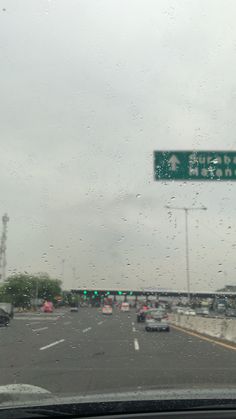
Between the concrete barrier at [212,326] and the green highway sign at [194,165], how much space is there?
359 inches

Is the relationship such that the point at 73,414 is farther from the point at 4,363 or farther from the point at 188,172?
the point at 188,172

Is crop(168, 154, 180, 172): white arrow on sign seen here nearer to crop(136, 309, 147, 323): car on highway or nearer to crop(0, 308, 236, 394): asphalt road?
crop(0, 308, 236, 394): asphalt road

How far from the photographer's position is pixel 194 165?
14219 mm

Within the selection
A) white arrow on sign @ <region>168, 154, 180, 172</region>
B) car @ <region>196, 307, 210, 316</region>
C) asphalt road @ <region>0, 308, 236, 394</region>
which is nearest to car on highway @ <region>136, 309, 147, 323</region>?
car @ <region>196, 307, 210, 316</region>

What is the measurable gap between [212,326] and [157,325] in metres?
3.71

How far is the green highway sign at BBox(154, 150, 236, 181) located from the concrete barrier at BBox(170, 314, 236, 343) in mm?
9117

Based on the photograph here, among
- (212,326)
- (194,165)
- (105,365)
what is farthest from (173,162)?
(212,326)

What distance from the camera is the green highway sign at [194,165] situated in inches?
555

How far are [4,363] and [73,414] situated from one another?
9.93m

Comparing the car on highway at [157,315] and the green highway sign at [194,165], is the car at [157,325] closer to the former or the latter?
the car on highway at [157,315]

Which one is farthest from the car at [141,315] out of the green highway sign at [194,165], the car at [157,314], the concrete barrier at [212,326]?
the green highway sign at [194,165]

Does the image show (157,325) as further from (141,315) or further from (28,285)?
(28,285)

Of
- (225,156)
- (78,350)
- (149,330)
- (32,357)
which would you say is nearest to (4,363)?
(32,357)

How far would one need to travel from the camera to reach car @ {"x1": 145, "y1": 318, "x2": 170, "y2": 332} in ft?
93.4
